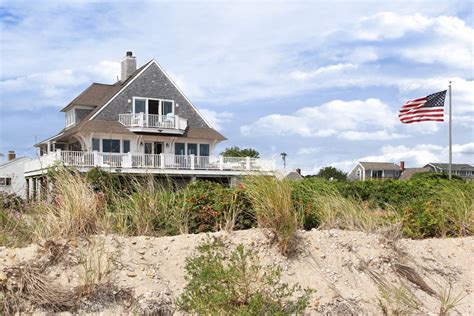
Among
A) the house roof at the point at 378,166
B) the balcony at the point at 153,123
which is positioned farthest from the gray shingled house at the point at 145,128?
the house roof at the point at 378,166

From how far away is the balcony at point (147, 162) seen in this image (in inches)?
1129

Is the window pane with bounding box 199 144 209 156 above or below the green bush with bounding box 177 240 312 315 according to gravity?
above

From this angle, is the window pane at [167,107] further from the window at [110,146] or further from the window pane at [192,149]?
the window at [110,146]

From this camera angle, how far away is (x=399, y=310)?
608 cm

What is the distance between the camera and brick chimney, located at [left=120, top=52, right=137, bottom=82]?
3950cm

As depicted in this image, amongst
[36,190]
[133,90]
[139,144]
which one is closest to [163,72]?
[133,90]

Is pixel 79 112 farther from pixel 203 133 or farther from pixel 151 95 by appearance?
pixel 203 133

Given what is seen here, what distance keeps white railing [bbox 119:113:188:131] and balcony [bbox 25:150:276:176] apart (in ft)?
11.6

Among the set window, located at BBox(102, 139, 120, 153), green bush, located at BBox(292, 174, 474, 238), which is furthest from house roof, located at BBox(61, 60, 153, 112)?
green bush, located at BBox(292, 174, 474, 238)

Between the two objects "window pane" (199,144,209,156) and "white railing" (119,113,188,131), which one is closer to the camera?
"white railing" (119,113,188,131)

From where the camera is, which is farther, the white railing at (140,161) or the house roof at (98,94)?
the house roof at (98,94)

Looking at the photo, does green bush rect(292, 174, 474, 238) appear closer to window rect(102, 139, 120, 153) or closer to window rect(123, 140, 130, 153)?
window rect(102, 139, 120, 153)

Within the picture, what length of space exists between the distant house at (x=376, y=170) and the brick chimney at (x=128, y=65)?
53.0m

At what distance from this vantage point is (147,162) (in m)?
31.2
